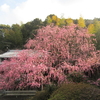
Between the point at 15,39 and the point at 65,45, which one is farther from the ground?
the point at 15,39

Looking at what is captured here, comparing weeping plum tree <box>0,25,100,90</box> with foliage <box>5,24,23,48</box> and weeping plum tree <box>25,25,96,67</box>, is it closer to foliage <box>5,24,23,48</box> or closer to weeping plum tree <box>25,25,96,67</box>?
weeping plum tree <box>25,25,96,67</box>

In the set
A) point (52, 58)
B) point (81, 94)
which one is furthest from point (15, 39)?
point (81, 94)

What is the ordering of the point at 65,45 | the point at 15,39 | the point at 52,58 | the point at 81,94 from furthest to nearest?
the point at 15,39, the point at 65,45, the point at 52,58, the point at 81,94

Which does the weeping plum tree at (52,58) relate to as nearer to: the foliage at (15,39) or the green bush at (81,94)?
the green bush at (81,94)

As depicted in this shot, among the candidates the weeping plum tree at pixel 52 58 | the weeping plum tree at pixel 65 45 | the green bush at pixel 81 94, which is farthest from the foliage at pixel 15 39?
the green bush at pixel 81 94

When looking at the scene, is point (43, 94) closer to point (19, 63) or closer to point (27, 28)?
point (19, 63)

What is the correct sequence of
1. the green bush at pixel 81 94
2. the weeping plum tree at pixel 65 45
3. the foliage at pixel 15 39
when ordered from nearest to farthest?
the green bush at pixel 81 94
the weeping plum tree at pixel 65 45
the foliage at pixel 15 39

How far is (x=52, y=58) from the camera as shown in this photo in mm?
5824

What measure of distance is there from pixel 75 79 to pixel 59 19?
15.8 meters

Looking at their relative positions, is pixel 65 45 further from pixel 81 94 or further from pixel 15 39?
pixel 15 39

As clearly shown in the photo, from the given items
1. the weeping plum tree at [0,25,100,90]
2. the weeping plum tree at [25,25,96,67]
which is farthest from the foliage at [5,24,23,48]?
the weeping plum tree at [25,25,96,67]

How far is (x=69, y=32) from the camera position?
670 cm

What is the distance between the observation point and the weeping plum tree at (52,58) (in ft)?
16.9

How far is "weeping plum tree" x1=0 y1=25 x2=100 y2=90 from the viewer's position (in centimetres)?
514
